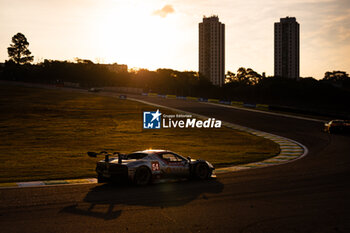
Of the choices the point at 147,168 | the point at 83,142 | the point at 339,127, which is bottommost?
the point at 83,142

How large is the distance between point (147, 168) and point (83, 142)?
16.2 meters

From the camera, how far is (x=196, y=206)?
31.4 feet

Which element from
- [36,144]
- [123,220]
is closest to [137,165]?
[123,220]

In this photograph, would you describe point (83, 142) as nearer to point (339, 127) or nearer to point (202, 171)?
point (202, 171)

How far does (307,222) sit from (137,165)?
611cm

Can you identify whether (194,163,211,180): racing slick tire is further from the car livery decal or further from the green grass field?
the green grass field

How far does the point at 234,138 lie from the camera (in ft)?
107

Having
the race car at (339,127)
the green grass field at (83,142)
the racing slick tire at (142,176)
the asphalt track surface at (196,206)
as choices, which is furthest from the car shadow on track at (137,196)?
the race car at (339,127)

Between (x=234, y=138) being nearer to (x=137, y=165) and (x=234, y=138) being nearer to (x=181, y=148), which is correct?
(x=181, y=148)

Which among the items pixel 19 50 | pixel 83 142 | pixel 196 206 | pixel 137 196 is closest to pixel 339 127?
pixel 83 142

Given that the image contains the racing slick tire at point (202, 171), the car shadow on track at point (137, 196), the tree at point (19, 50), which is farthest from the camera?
the tree at point (19, 50)

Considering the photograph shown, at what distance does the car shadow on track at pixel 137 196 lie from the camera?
356 inches

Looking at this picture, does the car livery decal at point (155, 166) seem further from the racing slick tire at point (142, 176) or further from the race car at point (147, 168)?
the racing slick tire at point (142, 176)

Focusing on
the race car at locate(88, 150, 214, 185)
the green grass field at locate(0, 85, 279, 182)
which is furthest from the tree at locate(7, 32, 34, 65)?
the race car at locate(88, 150, 214, 185)
